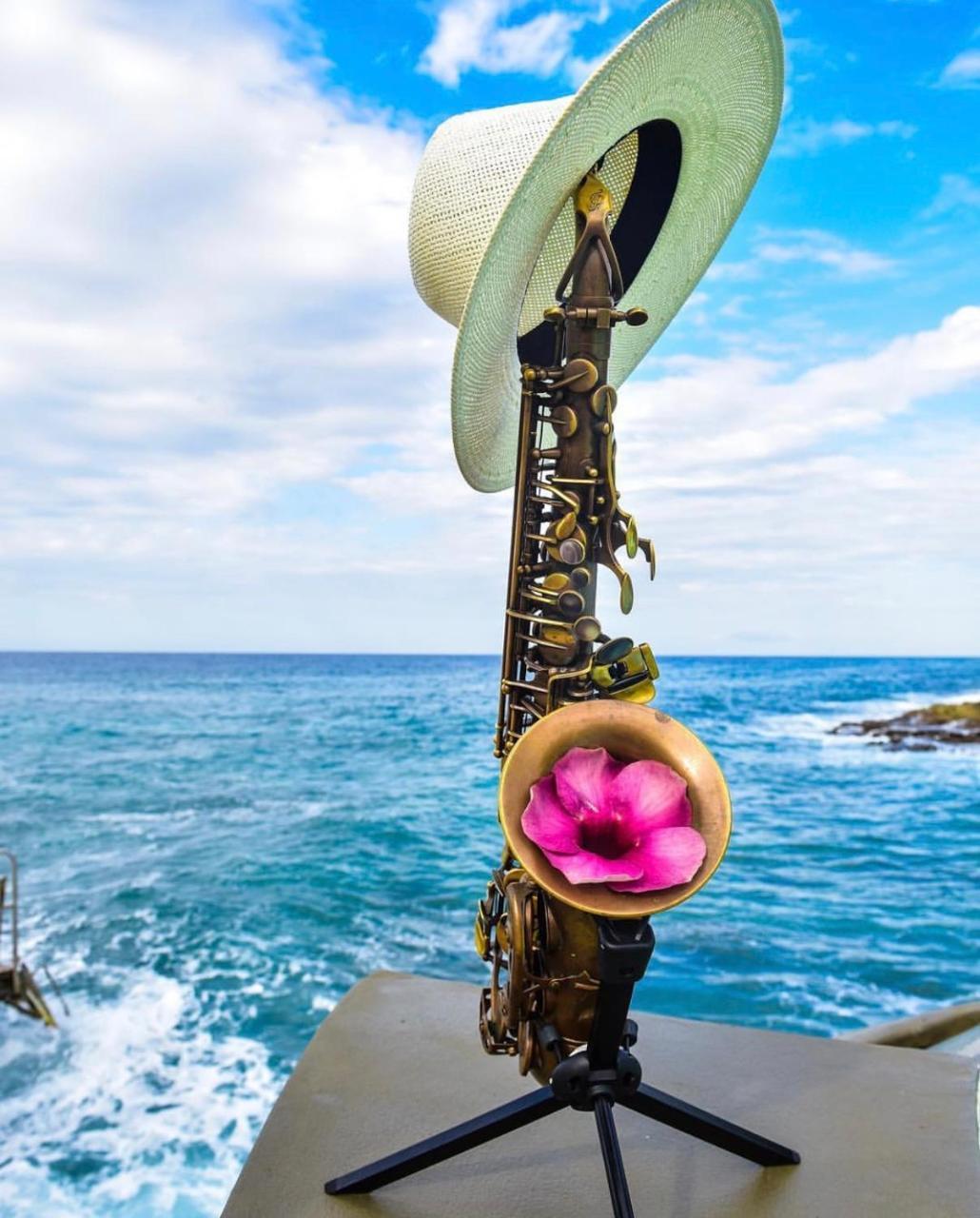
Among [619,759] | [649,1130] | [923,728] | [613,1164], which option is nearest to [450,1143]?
[613,1164]

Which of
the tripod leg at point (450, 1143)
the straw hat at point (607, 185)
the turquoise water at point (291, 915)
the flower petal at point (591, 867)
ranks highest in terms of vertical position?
the straw hat at point (607, 185)

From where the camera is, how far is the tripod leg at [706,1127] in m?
2.06

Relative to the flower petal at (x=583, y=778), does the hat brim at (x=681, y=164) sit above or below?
above

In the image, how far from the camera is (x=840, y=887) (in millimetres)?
10672

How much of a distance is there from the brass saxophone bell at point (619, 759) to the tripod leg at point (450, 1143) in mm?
586

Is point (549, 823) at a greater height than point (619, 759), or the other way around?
point (619, 759)

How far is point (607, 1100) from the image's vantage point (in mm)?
1960

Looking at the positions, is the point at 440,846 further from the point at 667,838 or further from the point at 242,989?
the point at 667,838

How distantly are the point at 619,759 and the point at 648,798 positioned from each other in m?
0.12

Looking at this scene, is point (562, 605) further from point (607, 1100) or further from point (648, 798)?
point (607, 1100)

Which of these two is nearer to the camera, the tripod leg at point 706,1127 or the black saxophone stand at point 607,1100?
the black saxophone stand at point 607,1100

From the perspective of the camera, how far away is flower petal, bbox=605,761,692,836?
1.75 metres

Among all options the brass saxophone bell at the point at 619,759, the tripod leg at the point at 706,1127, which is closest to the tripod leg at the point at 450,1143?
the tripod leg at the point at 706,1127

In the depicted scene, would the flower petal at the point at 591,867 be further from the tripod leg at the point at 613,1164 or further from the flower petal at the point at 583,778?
Result: the tripod leg at the point at 613,1164
